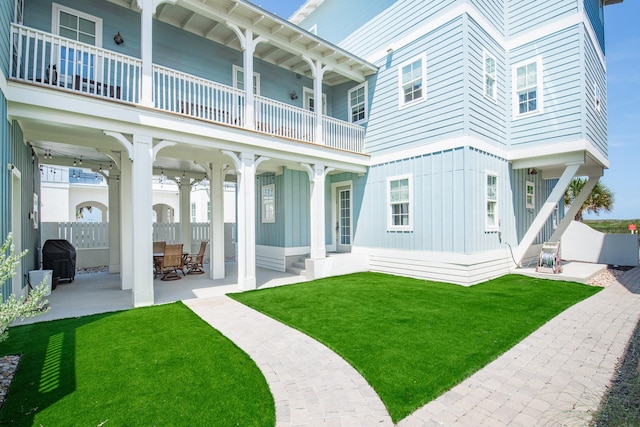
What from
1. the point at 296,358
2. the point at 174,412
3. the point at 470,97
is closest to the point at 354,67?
the point at 470,97

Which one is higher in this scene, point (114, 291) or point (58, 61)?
point (58, 61)

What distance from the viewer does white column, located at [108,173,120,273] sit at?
9758 mm

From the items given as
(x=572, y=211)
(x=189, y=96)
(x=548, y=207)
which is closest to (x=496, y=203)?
(x=548, y=207)

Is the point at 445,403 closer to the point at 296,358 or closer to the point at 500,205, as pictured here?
the point at 296,358

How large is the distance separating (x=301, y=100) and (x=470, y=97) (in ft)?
18.5

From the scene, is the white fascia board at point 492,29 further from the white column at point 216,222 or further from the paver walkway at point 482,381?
the paver walkway at point 482,381

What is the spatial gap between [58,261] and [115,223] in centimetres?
173

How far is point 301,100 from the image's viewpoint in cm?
1133

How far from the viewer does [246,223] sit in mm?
7523

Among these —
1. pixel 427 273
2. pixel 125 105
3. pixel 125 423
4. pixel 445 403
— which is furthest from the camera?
pixel 427 273

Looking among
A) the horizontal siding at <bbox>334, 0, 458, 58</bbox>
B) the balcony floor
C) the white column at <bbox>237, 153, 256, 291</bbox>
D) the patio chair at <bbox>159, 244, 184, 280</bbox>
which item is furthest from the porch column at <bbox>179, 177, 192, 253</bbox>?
the horizontal siding at <bbox>334, 0, 458, 58</bbox>

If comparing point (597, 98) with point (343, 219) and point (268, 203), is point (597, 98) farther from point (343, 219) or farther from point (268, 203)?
point (268, 203)

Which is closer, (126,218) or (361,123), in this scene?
(126,218)

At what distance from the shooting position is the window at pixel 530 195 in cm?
1061
